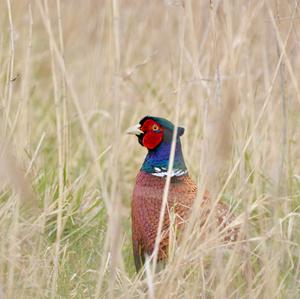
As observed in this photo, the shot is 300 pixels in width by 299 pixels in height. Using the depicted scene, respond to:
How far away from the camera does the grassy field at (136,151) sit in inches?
103

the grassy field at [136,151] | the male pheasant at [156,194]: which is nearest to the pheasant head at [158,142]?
the male pheasant at [156,194]

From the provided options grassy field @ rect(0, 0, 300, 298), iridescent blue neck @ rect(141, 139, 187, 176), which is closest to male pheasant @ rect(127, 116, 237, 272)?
iridescent blue neck @ rect(141, 139, 187, 176)

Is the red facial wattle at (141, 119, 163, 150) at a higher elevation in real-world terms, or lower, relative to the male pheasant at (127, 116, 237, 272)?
higher

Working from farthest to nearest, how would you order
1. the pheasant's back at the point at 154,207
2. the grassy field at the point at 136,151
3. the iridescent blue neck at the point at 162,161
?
1. the iridescent blue neck at the point at 162,161
2. the pheasant's back at the point at 154,207
3. the grassy field at the point at 136,151

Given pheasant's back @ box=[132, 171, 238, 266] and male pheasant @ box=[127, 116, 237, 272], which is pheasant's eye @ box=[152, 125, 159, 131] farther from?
pheasant's back @ box=[132, 171, 238, 266]

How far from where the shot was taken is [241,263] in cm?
292

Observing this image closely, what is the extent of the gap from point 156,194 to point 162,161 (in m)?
0.15

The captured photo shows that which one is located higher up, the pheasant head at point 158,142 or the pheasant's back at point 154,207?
the pheasant head at point 158,142

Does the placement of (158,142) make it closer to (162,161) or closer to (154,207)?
(162,161)

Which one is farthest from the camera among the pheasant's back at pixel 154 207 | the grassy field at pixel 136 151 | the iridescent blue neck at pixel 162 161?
the iridescent blue neck at pixel 162 161

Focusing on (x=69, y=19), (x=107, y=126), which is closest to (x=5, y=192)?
(x=107, y=126)

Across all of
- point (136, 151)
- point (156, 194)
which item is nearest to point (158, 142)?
point (156, 194)

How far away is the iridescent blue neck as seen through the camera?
3.70 meters

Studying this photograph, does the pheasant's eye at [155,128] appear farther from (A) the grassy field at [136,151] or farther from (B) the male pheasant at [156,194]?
(A) the grassy field at [136,151]
